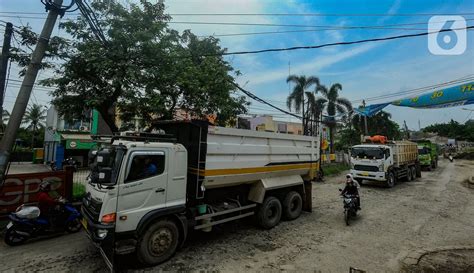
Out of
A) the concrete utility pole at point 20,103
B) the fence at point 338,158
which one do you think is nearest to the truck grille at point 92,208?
the concrete utility pole at point 20,103

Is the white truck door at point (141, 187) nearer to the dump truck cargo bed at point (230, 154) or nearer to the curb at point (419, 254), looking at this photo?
the dump truck cargo bed at point (230, 154)

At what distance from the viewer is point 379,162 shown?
13.9m

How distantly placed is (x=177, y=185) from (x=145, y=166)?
77cm

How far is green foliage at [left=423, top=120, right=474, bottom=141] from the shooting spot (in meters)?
66.9

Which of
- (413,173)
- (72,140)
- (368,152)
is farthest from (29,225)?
(72,140)

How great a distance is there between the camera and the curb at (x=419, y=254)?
5203 mm

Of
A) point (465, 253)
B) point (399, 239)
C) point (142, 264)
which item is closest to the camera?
point (142, 264)

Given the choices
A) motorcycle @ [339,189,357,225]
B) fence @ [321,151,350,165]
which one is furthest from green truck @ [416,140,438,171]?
motorcycle @ [339,189,357,225]

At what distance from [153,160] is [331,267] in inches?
154

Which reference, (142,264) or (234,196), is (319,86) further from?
(142,264)

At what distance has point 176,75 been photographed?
9305mm

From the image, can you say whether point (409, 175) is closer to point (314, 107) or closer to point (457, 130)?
point (314, 107)

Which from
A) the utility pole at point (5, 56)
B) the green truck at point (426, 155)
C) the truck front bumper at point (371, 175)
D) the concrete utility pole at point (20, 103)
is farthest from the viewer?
the green truck at point (426, 155)

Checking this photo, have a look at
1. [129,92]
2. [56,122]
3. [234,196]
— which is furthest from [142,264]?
[56,122]
